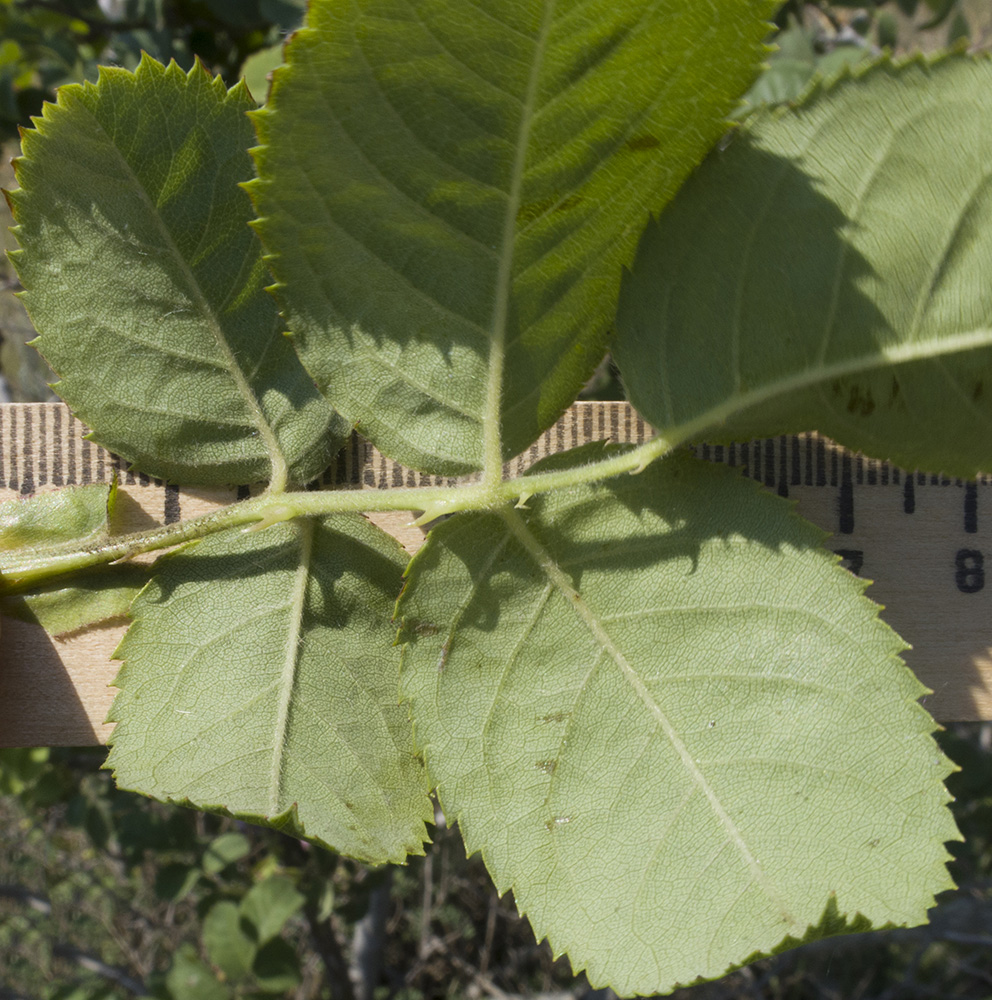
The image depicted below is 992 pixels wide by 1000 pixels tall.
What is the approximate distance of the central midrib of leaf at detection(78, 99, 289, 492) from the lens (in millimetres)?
1264

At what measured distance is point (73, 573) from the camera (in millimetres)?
1422

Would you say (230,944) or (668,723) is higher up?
Result: (668,723)

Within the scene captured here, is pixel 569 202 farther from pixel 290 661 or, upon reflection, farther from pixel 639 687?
pixel 290 661

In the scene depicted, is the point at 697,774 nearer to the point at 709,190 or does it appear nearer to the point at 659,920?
the point at 659,920

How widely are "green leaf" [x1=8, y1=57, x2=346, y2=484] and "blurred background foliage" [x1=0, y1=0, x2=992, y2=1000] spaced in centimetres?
94

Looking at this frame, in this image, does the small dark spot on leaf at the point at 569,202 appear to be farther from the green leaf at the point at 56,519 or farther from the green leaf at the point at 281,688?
the green leaf at the point at 56,519

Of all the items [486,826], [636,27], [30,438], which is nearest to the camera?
[636,27]

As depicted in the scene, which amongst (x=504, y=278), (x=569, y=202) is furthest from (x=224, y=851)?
(x=569, y=202)

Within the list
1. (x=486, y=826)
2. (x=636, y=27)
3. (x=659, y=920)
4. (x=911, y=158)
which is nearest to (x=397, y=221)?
(x=636, y=27)

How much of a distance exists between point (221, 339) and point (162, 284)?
12 centimetres

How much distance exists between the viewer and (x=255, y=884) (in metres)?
2.65

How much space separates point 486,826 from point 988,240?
102 cm

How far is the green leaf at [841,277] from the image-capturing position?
3.39ft

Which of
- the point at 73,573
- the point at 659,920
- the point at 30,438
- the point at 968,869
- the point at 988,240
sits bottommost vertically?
the point at 968,869
